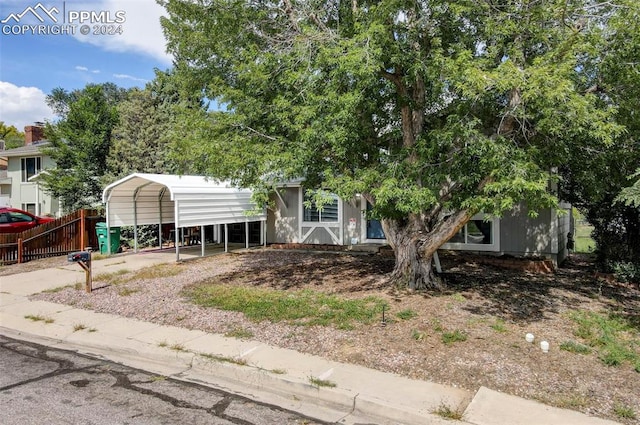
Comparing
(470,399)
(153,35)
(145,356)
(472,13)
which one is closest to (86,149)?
(153,35)

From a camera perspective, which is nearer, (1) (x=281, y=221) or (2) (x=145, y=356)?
(2) (x=145, y=356)

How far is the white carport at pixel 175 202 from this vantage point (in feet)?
41.5

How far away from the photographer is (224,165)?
286 inches

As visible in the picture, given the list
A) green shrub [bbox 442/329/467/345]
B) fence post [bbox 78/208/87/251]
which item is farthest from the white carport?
green shrub [bbox 442/329/467/345]

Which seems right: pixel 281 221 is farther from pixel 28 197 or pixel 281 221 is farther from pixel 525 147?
pixel 28 197

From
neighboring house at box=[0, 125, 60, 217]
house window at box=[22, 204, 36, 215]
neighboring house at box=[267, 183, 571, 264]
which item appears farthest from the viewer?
house window at box=[22, 204, 36, 215]

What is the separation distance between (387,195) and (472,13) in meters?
3.20

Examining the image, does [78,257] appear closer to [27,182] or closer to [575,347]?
[575,347]

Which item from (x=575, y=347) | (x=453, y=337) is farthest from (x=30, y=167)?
(x=575, y=347)

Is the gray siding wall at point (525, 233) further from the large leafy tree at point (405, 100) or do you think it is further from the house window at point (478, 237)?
the large leafy tree at point (405, 100)

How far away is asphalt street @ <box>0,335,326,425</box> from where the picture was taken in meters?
3.98

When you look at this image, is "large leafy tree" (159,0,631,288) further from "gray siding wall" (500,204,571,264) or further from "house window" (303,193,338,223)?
"house window" (303,193,338,223)

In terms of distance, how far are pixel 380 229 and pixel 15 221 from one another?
44.8ft

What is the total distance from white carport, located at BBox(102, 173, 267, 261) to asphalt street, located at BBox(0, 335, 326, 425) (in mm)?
7143
